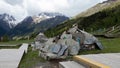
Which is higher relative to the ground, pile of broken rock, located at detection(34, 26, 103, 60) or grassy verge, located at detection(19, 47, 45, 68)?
pile of broken rock, located at detection(34, 26, 103, 60)

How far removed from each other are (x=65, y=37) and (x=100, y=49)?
2431 mm

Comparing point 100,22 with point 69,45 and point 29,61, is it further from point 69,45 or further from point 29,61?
point 29,61

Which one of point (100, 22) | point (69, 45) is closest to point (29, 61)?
point (69, 45)

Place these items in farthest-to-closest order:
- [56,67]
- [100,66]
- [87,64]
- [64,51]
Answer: [64,51] < [56,67] < [87,64] < [100,66]

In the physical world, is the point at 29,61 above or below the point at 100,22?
below

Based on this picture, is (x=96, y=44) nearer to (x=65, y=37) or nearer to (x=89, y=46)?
(x=89, y=46)

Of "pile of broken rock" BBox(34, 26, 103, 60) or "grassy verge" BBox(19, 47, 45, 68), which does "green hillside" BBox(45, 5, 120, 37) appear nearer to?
"pile of broken rock" BBox(34, 26, 103, 60)

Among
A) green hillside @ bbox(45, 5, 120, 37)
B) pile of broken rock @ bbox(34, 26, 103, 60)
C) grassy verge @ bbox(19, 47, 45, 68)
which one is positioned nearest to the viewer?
grassy verge @ bbox(19, 47, 45, 68)

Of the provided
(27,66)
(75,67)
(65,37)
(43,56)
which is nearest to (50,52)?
(43,56)

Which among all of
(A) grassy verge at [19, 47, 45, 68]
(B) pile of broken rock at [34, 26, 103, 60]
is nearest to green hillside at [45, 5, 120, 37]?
(B) pile of broken rock at [34, 26, 103, 60]

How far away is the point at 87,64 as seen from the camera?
10.1 m

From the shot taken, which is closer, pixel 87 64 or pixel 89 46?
pixel 87 64

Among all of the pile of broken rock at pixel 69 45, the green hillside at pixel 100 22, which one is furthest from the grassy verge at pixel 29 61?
the green hillside at pixel 100 22

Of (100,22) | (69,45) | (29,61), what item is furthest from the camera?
(100,22)
